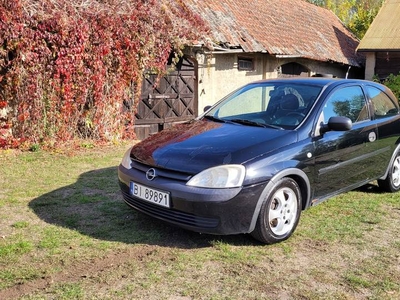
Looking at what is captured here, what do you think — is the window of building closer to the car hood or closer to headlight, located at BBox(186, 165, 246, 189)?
the car hood

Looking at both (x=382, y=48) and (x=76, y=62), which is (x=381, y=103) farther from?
(x=382, y=48)

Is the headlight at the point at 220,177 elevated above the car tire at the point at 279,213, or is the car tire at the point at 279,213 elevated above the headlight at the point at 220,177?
the headlight at the point at 220,177

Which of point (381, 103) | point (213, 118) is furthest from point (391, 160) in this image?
point (213, 118)

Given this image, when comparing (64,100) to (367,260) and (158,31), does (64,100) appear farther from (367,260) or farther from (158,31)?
(367,260)

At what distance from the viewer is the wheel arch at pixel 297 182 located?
3.80 meters

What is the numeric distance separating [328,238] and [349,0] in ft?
127

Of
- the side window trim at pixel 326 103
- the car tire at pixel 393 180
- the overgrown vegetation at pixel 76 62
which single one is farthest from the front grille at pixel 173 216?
the overgrown vegetation at pixel 76 62

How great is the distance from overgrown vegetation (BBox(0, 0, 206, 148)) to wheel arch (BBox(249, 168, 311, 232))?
230 inches

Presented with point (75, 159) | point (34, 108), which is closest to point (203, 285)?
point (75, 159)

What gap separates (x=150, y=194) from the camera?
3.99m

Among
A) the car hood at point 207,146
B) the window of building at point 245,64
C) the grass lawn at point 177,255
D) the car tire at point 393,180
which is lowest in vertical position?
the grass lawn at point 177,255

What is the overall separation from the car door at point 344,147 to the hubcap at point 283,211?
1.32ft

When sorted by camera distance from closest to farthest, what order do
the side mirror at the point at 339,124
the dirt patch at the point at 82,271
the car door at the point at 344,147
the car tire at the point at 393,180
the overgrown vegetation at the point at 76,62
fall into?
the dirt patch at the point at 82,271, the side mirror at the point at 339,124, the car door at the point at 344,147, the car tire at the point at 393,180, the overgrown vegetation at the point at 76,62

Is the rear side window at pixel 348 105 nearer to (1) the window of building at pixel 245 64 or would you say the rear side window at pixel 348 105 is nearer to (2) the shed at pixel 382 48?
(1) the window of building at pixel 245 64
